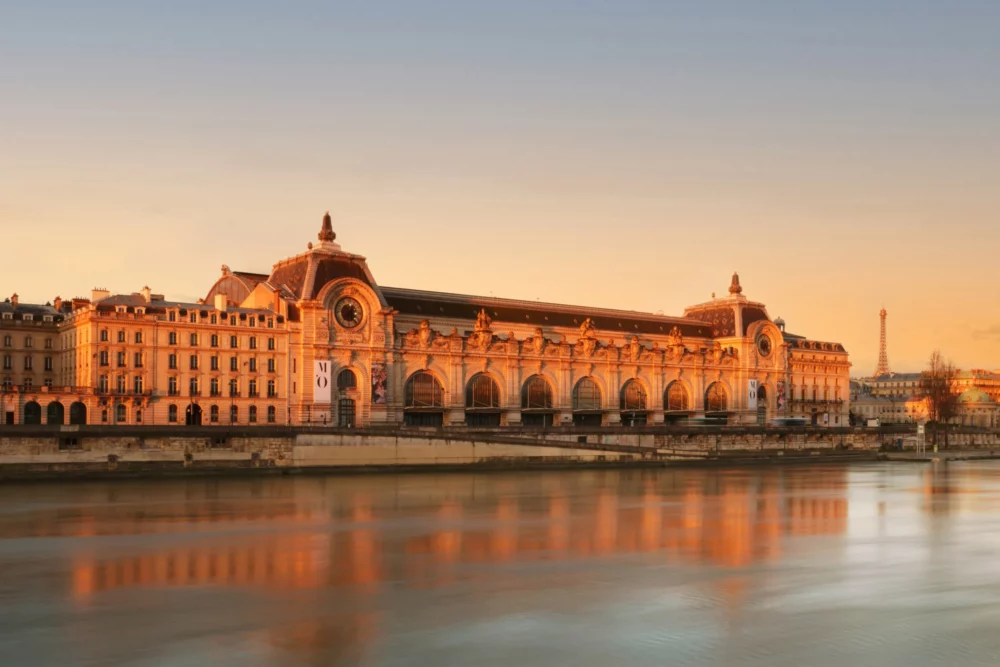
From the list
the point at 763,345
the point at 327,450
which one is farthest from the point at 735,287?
the point at 327,450

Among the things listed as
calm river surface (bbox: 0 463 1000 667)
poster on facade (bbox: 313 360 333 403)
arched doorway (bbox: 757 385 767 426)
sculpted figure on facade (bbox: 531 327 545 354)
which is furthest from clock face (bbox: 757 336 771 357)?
calm river surface (bbox: 0 463 1000 667)

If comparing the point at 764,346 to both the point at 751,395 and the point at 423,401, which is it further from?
the point at 423,401

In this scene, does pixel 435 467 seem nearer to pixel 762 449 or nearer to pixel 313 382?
pixel 313 382

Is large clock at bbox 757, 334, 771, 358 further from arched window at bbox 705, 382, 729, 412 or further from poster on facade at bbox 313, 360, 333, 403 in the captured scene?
poster on facade at bbox 313, 360, 333, 403

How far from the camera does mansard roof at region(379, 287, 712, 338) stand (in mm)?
103188

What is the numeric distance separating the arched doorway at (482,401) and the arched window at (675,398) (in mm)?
23254

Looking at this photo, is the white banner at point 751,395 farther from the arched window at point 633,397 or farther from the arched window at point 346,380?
the arched window at point 346,380

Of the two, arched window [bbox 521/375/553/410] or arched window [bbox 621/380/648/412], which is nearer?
arched window [bbox 521/375/553/410]

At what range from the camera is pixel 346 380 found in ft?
305

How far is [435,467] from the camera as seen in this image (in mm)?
77750

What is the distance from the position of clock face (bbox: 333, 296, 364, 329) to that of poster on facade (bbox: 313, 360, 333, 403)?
417cm

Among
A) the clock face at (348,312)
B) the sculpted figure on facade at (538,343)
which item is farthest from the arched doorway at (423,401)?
the sculpted figure on facade at (538,343)

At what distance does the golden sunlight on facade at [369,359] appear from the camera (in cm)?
8238

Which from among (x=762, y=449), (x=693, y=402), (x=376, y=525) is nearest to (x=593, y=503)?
(x=376, y=525)
